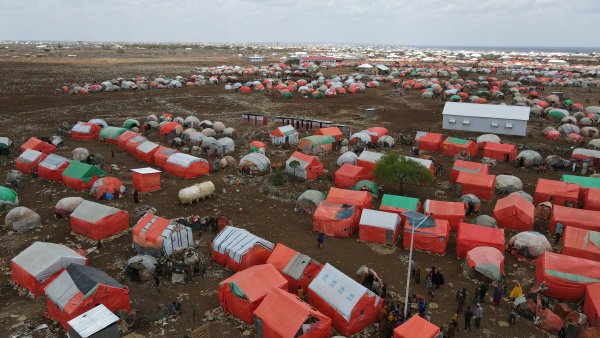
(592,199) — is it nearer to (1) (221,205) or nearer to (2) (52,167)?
(1) (221,205)

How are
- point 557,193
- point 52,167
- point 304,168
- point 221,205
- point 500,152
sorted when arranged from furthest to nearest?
point 500,152 < point 304,168 < point 52,167 < point 221,205 < point 557,193

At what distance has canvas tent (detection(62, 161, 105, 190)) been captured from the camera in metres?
31.3

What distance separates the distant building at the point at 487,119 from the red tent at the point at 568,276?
30207 mm

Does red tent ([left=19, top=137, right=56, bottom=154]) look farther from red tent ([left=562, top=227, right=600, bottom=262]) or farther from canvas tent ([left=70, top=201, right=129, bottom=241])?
red tent ([left=562, top=227, right=600, bottom=262])

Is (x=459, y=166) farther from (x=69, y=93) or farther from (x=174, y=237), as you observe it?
(x=69, y=93)

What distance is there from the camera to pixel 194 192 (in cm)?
2933

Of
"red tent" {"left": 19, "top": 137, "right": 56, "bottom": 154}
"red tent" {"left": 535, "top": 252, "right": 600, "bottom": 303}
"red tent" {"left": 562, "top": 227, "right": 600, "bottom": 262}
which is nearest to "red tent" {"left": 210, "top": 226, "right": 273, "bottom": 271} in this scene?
"red tent" {"left": 535, "top": 252, "right": 600, "bottom": 303}

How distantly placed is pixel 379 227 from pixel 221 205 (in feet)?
37.9

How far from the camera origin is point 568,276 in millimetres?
19250

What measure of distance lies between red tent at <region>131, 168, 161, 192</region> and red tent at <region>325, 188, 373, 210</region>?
43.7 feet

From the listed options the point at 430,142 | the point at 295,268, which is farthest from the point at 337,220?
the point at 430,142

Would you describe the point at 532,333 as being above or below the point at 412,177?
below

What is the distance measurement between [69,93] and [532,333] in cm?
7677

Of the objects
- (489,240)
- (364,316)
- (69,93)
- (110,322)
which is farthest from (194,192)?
(69,93)
